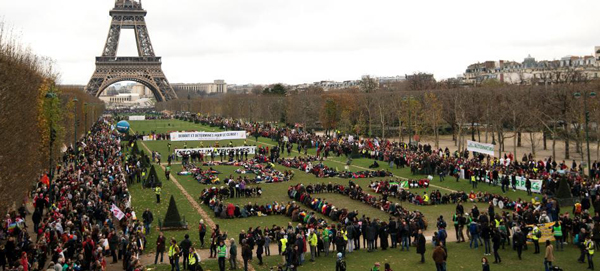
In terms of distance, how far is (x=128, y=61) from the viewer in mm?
134375

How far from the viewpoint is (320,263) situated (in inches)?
808

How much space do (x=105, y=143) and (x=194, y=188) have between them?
25.0m

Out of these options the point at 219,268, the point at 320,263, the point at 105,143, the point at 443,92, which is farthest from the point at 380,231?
the point at 443,92

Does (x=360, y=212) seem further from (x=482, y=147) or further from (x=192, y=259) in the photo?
(x=482, y=147)

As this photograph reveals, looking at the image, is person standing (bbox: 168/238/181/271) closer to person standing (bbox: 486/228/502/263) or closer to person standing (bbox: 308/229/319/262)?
person standing (bbox: 308/229/319/262)

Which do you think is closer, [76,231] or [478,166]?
[76,231]

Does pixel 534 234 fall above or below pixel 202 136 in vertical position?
below

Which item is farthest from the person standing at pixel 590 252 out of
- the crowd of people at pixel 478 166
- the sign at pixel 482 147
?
the sign at pixel 482 147

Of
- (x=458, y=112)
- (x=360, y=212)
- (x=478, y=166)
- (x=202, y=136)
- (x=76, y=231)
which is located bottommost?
(x=360, y=212)

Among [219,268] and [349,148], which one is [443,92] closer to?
[349,148]

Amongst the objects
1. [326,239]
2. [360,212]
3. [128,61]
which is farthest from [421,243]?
[128,61]

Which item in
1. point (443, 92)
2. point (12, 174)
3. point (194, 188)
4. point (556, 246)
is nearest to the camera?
point (556, 246)

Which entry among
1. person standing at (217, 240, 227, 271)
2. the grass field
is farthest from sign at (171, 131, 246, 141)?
person standing at (217, 240, 227, 271)

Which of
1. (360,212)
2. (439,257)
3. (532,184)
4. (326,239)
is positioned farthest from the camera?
(532,184)
